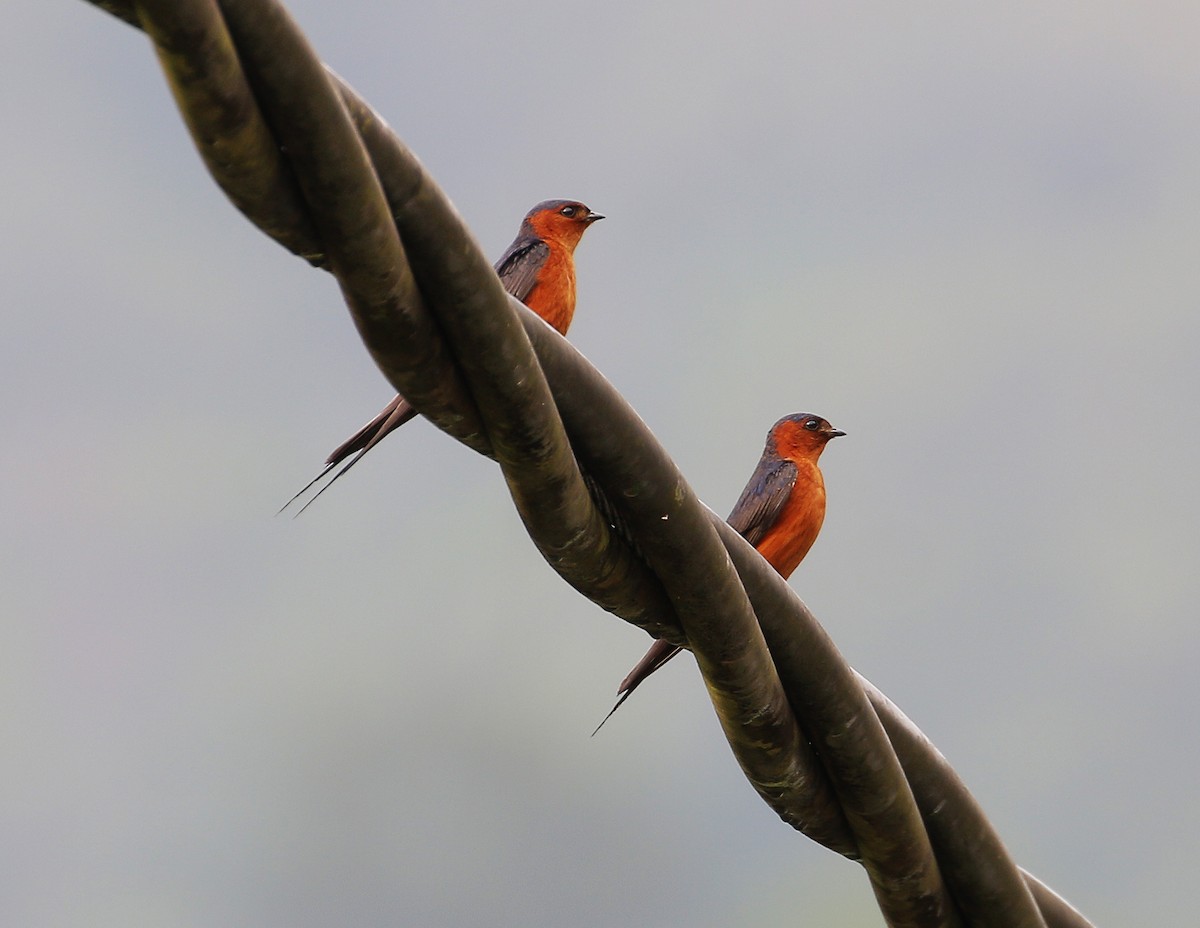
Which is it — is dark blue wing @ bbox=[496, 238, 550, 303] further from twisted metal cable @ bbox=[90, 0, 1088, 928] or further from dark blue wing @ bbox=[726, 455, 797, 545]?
twisted metal cable @ bbox=[90, 0, 1088, 928]

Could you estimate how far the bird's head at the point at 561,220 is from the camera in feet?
23.9

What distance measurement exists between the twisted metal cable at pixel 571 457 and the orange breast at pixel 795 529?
3.39m

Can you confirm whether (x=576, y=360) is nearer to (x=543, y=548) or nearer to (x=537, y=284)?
(x=543, y=548)

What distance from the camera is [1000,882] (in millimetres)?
3799

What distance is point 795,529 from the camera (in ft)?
24.5

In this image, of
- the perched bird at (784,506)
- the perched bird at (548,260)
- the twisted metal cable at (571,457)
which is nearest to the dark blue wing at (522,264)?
the perched bird at (548,260)

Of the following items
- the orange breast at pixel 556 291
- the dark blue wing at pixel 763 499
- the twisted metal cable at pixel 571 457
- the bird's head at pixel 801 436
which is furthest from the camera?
the bird's head at pixel 801 436

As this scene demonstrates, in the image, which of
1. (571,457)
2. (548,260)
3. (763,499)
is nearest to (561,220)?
(548,260)

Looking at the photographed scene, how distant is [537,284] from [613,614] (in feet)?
12.9

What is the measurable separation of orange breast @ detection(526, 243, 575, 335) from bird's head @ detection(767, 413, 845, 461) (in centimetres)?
143

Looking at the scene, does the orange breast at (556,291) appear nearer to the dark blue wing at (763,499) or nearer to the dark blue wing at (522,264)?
the dark blue wing at (522,264)

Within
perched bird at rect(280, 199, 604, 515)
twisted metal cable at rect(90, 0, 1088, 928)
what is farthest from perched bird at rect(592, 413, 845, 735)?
twisted metal cable at rect(90, 0, 1088, 928)

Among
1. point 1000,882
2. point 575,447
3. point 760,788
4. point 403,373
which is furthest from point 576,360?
point 1000,882

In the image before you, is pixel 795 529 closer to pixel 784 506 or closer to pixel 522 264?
pixel 784 506
